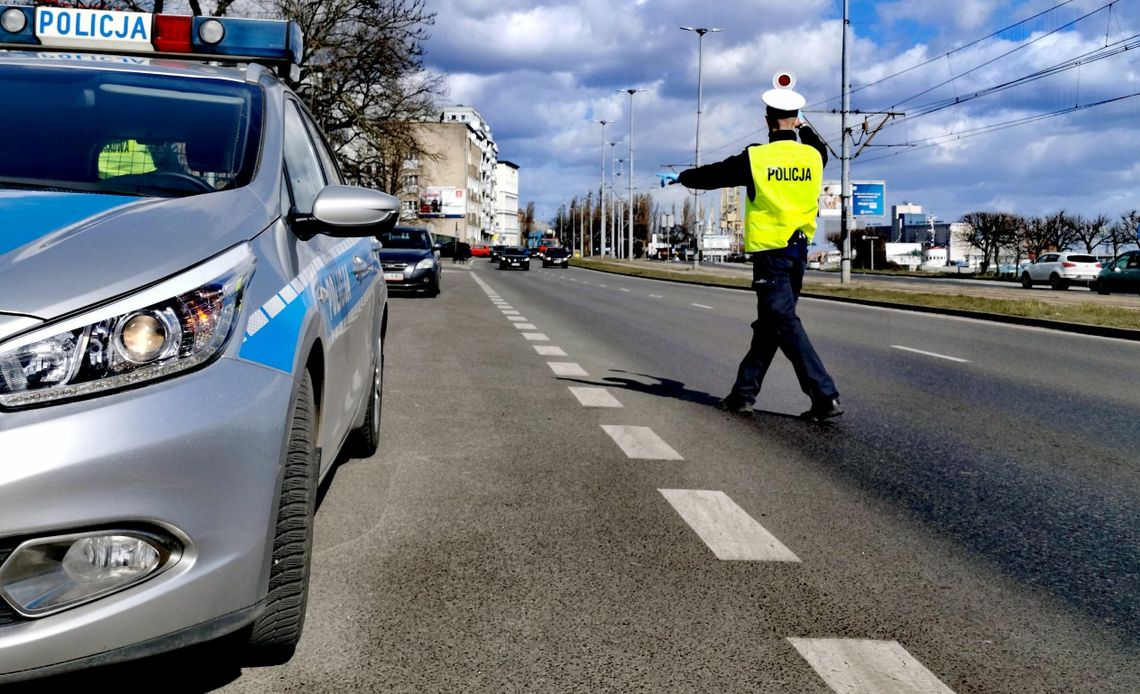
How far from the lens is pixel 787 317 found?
735cm

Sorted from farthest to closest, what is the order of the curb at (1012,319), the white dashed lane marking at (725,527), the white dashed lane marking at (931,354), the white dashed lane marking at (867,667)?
the curb at (1012,319), the white dashed lane marking at (931,354), the white dashed lane marking at (725,527), the white dashed lane marking at (867,667)

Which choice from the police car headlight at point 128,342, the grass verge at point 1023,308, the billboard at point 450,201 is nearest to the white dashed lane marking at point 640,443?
the police car headlight at point 128,342

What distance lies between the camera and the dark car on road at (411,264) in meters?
24.8

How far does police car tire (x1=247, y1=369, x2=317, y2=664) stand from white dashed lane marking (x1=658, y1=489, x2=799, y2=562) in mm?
1780

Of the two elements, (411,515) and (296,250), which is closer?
(296,250)

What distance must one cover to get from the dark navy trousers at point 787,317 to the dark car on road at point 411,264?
1743cm

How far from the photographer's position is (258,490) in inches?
98.6

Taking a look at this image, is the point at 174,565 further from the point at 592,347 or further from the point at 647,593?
the point at 592,347

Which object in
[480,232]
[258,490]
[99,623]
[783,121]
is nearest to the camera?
[99,623]

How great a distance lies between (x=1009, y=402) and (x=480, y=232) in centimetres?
15910

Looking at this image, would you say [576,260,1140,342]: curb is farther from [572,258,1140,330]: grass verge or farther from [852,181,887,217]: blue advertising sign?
[852,181,887,217]: blue advertising sign

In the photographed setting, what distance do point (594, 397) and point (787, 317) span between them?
1.75 metres

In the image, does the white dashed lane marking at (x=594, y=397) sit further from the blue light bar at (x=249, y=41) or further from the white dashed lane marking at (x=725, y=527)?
the blue light bar at (x=249, y=41)

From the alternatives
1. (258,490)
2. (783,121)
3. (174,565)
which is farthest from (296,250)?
(783,121)
